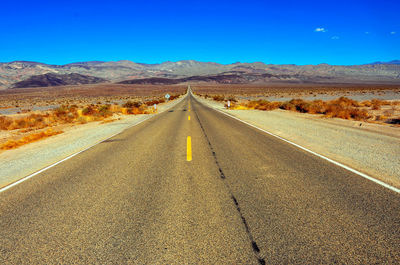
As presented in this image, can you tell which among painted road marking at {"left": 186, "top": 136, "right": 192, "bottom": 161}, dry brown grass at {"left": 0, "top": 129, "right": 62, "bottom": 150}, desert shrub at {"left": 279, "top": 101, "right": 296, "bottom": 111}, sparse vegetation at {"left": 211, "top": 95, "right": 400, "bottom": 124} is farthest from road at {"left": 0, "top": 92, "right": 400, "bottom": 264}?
desert shrub at {"left": 279, "top": 101, "right": 296, "bottom": 111}

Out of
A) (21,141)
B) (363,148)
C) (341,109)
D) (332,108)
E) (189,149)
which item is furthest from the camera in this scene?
(332,108)

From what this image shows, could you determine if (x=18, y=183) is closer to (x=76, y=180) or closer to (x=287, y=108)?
(x=76, y=180)

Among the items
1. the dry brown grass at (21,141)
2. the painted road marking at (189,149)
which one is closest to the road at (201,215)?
the painted road marking at (189,149)

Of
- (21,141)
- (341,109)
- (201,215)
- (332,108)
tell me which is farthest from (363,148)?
(21,141)

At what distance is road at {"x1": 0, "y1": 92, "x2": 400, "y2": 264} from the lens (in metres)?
2.62

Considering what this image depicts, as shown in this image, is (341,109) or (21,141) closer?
(21,141)

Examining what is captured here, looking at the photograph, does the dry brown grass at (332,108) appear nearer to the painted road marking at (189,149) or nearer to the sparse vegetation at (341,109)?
the sparse vegetation at (341,109)

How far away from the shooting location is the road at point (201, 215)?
262 centimetres

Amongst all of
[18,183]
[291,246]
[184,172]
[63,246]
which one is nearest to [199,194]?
[184,172]

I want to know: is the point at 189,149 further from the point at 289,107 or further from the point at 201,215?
the point at 289,107

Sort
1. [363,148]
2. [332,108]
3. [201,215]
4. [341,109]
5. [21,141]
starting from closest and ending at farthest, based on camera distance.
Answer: [201,215] → [363,148] → [21,141] → [341,109] → [332,108]

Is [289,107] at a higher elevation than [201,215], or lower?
lower

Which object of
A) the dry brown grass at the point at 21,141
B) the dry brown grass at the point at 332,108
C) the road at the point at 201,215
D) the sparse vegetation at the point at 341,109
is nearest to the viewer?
the road at the point at 201,215

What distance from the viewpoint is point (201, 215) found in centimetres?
343
